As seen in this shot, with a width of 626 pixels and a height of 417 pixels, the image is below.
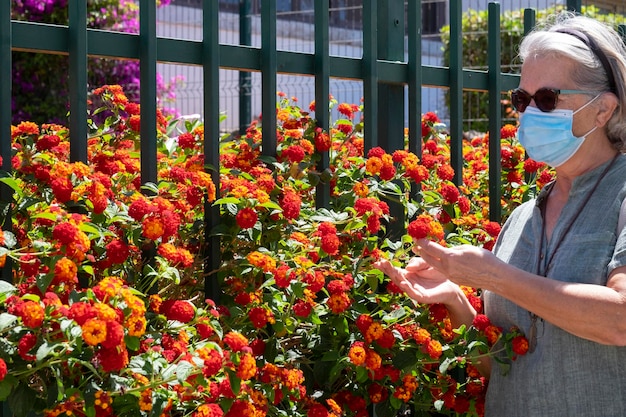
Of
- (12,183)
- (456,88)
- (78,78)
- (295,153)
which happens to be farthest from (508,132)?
(12,183)

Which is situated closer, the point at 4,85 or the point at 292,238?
the point at 4,85

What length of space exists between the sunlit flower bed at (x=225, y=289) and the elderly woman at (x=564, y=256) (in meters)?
0.07

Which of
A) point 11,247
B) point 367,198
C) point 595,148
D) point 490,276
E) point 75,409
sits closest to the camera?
point 75,409

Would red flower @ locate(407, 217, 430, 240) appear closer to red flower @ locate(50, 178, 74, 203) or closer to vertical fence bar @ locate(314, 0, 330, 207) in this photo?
vertical fence bar @ locate(314, 0, 330, 207)

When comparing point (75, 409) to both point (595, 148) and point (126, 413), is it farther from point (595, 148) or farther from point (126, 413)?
point (595, 148)

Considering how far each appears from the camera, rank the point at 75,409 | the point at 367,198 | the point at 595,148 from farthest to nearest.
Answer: the point at 367,198 → the point at 595,148 → the point at 75,409

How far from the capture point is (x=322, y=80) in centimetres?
259

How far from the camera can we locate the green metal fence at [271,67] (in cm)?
209

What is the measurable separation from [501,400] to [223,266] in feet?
2.45

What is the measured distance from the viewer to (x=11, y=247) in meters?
1.89

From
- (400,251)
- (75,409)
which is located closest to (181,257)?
(75,409)

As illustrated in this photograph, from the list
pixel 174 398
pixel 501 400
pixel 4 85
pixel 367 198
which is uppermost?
pixel 4 85

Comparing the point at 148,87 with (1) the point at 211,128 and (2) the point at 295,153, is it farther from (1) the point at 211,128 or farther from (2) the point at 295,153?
(2) the point at 295,153

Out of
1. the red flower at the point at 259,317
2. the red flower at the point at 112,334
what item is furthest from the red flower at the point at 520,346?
the red flower at the point at 112,334
